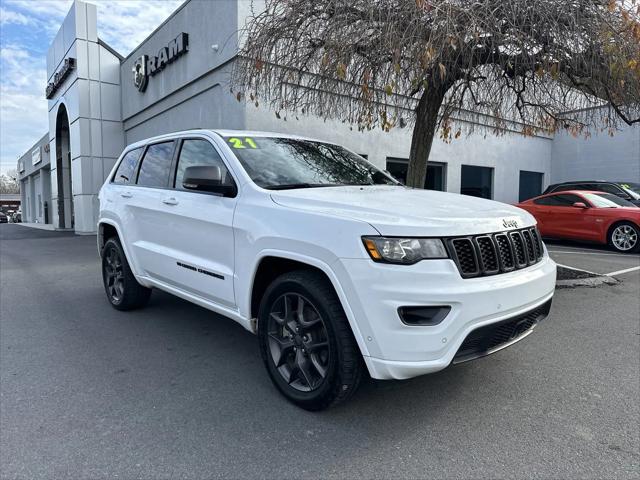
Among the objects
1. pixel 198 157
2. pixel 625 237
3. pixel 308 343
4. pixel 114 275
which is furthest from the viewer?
pixel 625 237

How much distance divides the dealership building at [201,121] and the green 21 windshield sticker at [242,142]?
743cm

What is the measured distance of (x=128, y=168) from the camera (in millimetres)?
5254

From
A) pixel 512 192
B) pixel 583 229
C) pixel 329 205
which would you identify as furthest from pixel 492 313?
pixel 512 192

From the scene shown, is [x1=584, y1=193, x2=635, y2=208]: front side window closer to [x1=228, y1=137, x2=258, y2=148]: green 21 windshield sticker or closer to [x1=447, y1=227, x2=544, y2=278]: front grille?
[x1=447, y1=227, x2=544, y2=278]: front grille

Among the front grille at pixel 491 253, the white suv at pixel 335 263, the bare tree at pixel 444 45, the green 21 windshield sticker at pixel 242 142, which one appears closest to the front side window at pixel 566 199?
the bare tree at pixel 444 45

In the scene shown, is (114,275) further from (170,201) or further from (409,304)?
(409,304)

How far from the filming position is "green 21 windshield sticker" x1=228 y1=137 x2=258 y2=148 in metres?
3.76

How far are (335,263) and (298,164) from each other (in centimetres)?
143

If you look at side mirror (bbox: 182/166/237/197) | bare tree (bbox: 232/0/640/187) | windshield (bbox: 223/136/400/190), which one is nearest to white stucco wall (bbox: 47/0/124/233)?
bare tree (bbox: 232/0/640/187)

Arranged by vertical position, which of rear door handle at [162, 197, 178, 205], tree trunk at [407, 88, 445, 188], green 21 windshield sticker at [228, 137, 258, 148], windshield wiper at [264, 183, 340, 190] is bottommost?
rear door handle at [162, 197, 178, 205]

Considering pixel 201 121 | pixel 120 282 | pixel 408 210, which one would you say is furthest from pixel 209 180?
pixel 201 121

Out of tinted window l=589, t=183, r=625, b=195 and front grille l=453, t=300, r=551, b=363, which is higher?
tinted window l=589, t=183, r=625, b=195

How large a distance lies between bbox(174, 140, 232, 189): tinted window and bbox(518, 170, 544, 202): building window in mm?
17557

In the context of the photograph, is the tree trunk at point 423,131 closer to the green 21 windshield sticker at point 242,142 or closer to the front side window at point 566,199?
the green 21 windshield sticker at point 242,142
